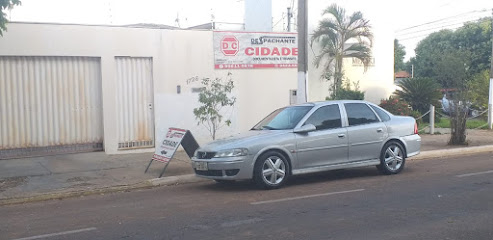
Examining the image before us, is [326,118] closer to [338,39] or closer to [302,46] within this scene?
[302,46]

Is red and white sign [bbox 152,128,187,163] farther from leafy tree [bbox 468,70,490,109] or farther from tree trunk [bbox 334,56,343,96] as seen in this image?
leafy tree [bbox 468,70,490,109]

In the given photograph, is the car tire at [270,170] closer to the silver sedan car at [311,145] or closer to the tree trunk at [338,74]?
the silver sedan car at [311,145]

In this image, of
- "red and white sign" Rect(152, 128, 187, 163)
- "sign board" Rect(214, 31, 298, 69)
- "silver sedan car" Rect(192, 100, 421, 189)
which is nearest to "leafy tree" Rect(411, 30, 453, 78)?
"sign board" Rect(214, 31, 298, 69)

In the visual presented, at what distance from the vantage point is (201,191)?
10.2 m

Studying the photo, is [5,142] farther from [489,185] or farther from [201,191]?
[489,185]

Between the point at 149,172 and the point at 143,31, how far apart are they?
4661mm

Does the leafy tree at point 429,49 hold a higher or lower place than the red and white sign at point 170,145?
higher

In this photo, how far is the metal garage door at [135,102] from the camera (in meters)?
15.1

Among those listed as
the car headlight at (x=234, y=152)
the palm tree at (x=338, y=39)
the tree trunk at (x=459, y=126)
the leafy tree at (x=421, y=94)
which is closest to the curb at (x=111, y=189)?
the car headlight at (x=234, y=152)

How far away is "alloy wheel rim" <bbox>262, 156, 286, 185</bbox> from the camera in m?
9.86

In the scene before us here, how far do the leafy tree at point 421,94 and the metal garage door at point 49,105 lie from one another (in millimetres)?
13999

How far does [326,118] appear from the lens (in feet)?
35.3

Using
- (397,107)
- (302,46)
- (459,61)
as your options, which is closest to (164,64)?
(302,46)

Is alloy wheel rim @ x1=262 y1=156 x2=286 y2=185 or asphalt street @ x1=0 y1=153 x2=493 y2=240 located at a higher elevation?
alloy wheel rim @ x1=262 y1=156 x2=286 y2=185
